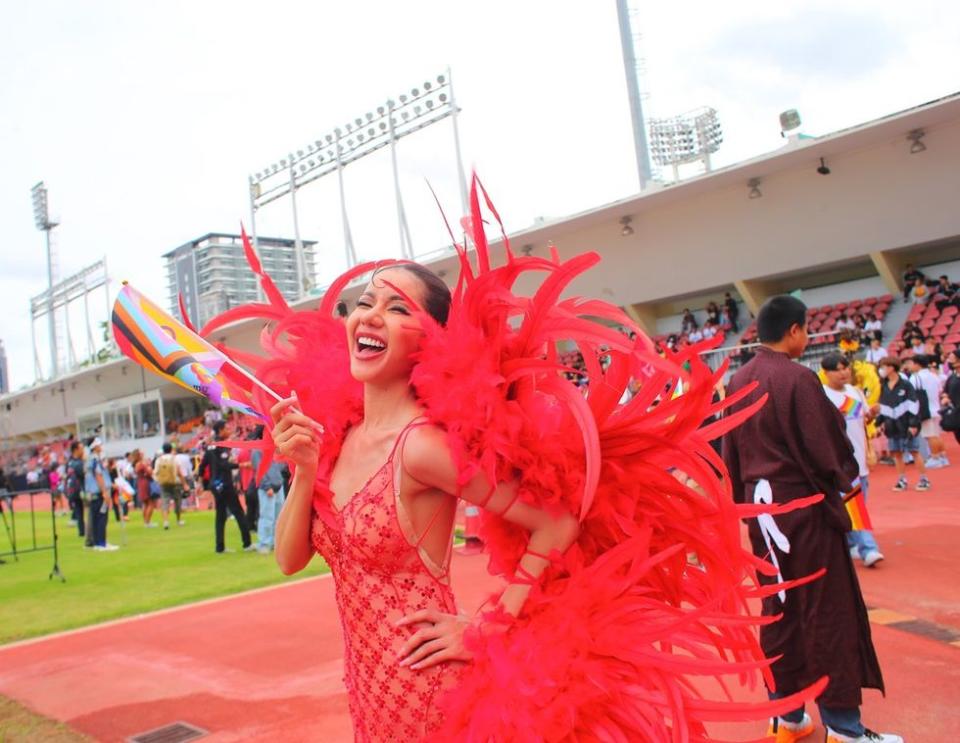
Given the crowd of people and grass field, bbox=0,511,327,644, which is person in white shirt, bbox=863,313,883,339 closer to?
the crowd of people

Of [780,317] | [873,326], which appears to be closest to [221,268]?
[873,326]

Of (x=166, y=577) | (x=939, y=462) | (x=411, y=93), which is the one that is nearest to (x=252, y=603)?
→ (x=166, y=577)

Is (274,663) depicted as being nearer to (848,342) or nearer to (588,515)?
(588,515)

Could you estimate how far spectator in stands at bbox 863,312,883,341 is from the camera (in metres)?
17.7

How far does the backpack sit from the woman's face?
1502 centimetres

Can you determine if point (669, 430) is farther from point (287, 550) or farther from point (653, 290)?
point (653, 290)

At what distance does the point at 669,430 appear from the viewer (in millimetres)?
1833

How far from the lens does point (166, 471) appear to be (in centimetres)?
1585

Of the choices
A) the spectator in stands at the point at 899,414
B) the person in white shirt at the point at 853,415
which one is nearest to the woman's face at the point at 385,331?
the person in white shirt at the point at 853,415

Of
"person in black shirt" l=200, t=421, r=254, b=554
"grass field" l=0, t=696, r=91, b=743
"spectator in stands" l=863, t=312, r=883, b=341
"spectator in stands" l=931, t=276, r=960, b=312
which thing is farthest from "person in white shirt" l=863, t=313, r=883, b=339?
"grass field" l=0, t=696, r=91, b=743

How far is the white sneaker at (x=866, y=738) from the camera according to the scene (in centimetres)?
301

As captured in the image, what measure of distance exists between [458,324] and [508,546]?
54 centimetres

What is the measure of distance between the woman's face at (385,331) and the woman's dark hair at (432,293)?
1.2 inches

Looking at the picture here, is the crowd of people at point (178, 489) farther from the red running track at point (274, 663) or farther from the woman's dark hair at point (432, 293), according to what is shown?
the woman's dark hair at point (432, 293)
